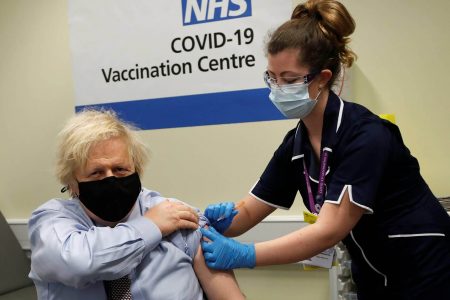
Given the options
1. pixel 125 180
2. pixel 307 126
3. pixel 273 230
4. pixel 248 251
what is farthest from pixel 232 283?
pixel 273 230

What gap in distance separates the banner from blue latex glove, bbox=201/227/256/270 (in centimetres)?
118

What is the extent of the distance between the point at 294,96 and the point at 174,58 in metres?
1.33

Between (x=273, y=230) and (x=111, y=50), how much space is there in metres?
1.36

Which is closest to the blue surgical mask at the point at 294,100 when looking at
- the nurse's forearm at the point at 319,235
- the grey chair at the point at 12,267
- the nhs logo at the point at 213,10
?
the nurse's forearm at the point at 319,235

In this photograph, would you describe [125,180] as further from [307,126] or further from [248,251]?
[307,126]

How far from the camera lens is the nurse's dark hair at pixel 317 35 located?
1393mm

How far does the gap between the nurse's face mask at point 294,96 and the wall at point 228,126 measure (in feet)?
3.00

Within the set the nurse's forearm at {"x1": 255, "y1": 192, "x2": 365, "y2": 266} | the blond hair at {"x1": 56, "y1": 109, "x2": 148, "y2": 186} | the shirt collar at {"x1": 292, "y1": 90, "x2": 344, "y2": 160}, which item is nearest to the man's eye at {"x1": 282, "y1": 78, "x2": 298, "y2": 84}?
the shirt collar at {"x1": 292, "y1": 90, "x2": 344, "y2": 160}

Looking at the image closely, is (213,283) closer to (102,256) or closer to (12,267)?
(102,256)

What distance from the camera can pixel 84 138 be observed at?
4.31ft

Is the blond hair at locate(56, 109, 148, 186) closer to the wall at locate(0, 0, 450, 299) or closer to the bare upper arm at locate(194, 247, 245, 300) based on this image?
the bare upper arm at locate(194, 247, 245, 300)

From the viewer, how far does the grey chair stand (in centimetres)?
289

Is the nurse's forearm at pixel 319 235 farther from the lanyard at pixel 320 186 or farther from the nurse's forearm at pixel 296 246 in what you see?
the lanyard at pixel 320 186

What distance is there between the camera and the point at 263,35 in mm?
2453
